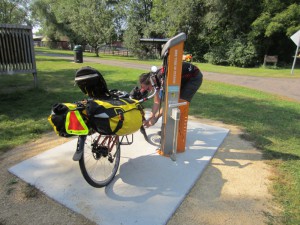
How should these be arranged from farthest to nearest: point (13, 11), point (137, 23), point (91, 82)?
point (13, 11), point (137, 23), point (91, 82)

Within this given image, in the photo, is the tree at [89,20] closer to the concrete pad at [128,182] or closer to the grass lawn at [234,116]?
the grass lawn at [234,116]

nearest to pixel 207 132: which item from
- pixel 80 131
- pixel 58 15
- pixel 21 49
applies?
pixel 80 131

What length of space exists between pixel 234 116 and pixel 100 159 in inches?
141

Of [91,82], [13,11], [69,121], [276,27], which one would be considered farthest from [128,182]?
[13,11]

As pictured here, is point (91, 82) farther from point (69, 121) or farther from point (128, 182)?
point (128, 182)

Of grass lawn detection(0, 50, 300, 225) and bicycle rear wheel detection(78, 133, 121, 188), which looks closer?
bicycle rear wheel detection(78, 133, 121, 188)

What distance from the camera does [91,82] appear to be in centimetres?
249

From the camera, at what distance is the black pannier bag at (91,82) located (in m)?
2.45

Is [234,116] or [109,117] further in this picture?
[234,116]

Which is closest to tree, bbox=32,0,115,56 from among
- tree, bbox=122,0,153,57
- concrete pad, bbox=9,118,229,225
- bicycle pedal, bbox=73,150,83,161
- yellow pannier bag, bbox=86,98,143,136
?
tree, bbox=122,0,153,57

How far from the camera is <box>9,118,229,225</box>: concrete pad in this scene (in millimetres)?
2275

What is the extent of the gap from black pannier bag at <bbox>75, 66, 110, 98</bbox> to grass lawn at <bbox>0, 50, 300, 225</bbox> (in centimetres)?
177

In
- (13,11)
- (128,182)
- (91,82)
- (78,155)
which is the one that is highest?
(13,11)

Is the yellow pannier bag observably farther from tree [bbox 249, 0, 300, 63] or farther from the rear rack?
tree [bbox 249, 0, 300, 63]
